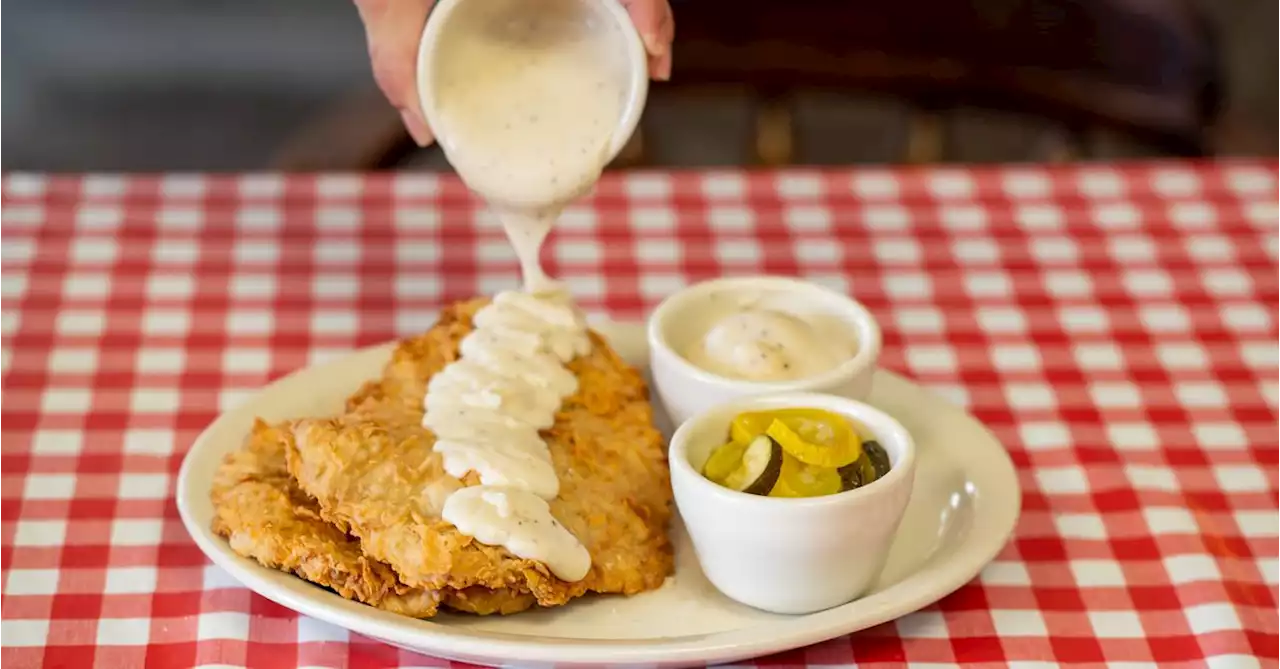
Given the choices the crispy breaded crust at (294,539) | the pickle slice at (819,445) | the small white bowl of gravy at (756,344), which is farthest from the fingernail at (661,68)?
the crispy breaded crust at (294,539)

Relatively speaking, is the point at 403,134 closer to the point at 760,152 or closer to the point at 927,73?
the point at 760,152

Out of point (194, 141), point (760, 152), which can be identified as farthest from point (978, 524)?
point (194, 141)

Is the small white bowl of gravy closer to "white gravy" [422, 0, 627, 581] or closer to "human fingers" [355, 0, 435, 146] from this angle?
"white gravy" [422, 0, 627, 581]

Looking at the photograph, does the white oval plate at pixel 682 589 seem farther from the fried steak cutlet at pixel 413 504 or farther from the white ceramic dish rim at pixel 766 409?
the white ceramic dish rim at pixel 766 409

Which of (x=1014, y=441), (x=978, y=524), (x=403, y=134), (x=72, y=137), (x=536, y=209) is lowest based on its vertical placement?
(x=72, y=137)

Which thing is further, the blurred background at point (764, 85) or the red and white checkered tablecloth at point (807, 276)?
the blurred background at point (764, 85)

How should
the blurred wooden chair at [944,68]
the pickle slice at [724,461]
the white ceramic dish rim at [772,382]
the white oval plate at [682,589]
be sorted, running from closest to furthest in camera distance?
the white oval plate at [682,589] → the pickle slice at [724,461] → the white ceramic dish rim at [772,382] → the blurred wooden chair at [944,68]

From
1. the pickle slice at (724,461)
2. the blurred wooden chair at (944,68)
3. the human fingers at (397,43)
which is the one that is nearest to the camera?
the pickle slice at (724,461)
